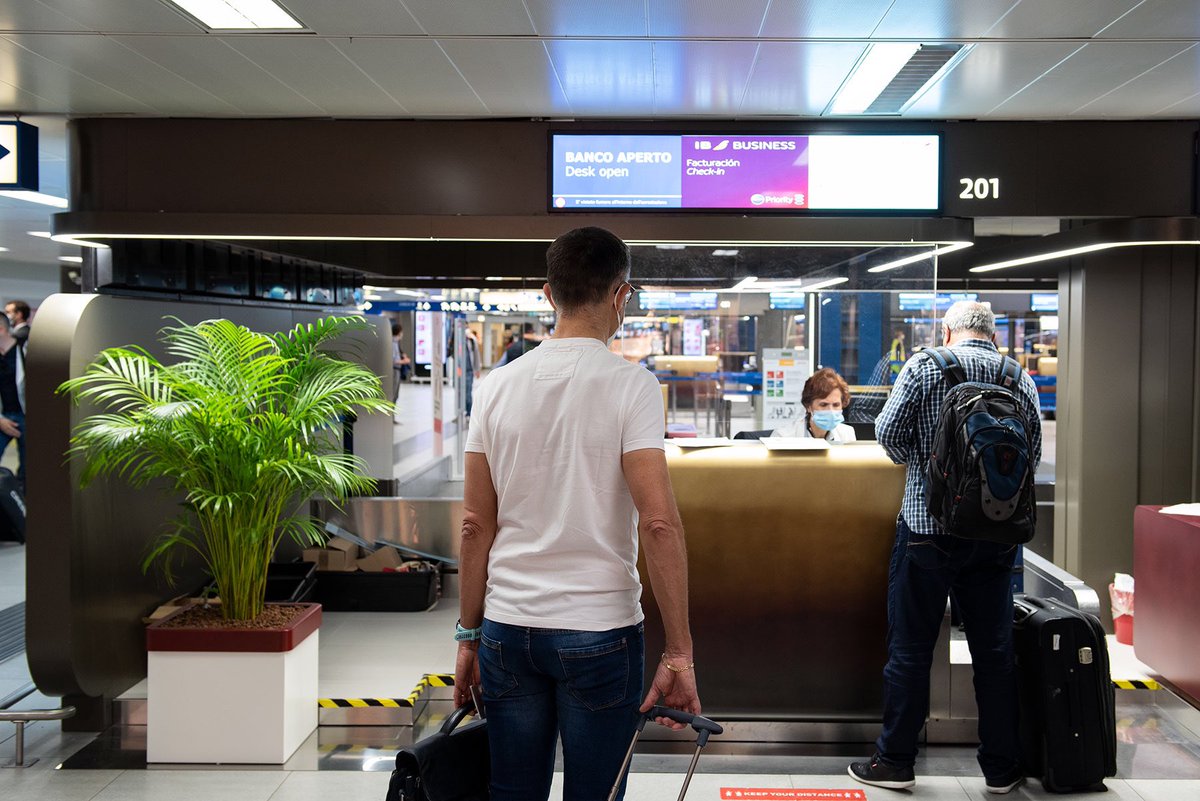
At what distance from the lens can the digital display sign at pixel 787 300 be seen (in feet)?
18.5

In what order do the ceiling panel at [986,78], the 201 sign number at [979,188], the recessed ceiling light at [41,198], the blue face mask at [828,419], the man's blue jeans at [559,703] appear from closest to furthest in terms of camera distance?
the man's blue jeans at [559,703] → the ceiling panel at [986,78] → the 201 sign number at [979,188] → the blue face mask at [828,419] → the recessed ceiling light at [41,198]

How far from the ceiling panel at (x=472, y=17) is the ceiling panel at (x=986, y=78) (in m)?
1.69

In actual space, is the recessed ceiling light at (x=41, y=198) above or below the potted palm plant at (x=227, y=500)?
above

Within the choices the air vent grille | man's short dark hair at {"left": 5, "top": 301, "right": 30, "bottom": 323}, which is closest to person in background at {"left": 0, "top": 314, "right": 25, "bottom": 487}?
man's short dark hair at {"left": 5, "top": 301, "right": 30, "bottom": 323}

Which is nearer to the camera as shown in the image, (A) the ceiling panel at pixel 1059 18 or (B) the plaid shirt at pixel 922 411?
(A) the ceiling panel at pixel 1059 18

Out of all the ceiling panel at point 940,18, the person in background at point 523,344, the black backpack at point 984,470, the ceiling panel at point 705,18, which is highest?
the ceiling panel at point 940,18

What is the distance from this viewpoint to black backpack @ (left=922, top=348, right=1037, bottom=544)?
3.25 meters

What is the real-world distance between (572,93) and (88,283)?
8.37 feet

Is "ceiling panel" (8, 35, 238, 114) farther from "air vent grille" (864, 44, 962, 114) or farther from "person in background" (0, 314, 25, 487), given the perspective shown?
"person in background" (0, 314, 25, 487)

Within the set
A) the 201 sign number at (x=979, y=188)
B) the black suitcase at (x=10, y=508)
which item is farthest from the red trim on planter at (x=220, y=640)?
the black suitcase at (x=10, y=508)

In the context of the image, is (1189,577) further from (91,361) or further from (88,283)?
(88,283)

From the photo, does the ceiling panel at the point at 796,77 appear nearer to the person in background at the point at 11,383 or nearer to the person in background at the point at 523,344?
the person in background at the point at 523,344

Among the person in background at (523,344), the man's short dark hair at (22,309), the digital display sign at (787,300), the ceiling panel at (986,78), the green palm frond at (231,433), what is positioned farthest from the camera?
the man's short dark hair at (22,309)

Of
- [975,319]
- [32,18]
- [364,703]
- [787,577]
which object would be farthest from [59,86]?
[975,319]
